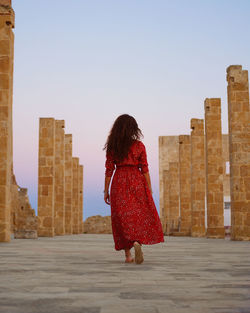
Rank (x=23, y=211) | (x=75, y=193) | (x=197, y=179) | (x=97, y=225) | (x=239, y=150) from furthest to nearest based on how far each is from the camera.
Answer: (x=97, y=225)
(x=75, y=193)
(x=23, y=211)
(x=197, y=179)
(x=239, y=150)

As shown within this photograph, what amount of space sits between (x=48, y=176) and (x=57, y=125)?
4.79 metres

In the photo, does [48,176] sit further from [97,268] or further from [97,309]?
[97,309]

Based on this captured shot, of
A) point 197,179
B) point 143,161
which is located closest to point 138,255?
point 143,161

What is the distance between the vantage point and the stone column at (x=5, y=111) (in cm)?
1081

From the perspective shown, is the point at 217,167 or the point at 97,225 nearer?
the point at 217,167

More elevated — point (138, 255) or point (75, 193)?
point (75, 193)

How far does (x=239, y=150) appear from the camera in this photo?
1359 cm

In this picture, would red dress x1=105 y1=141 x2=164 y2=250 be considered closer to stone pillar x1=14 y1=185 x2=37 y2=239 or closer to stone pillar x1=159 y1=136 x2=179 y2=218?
stone pillar x1=14 y1=185 x2=37 y2=239

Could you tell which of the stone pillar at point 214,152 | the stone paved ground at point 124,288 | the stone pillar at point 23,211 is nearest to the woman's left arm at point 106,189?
the stone paved ground at point 124,288

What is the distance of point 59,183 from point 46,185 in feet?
10.9

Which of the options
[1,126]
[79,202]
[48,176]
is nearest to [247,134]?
[1,126]

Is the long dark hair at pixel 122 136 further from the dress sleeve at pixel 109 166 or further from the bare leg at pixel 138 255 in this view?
the bare leg at pixel 138 255

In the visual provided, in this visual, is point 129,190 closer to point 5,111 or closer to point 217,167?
point 5,111

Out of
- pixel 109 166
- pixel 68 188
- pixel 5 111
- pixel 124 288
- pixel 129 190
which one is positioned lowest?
pixel 124 288
